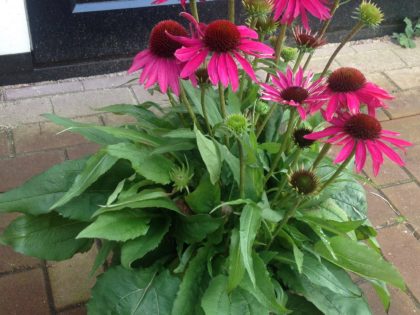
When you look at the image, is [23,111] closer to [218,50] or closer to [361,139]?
[218,50]

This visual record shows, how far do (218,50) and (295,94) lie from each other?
185 millimetres

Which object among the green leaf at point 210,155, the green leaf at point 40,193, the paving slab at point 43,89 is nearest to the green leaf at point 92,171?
the green leaf at point 40,193

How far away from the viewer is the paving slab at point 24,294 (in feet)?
5.09

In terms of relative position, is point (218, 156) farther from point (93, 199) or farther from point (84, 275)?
point (84, 275)

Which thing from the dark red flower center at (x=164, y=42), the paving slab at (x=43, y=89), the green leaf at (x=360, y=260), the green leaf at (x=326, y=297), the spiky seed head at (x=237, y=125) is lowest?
the paving slab at (x=43, y=89)

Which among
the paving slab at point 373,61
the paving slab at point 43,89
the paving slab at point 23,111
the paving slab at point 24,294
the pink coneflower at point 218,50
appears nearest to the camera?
the pink coneflower at point 218,50

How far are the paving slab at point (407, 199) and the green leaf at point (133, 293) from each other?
115 cm

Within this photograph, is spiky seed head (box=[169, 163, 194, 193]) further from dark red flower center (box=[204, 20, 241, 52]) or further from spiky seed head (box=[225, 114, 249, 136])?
dark red flower center (box=[204, 20, 241, 52])

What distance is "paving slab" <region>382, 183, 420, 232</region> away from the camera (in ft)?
6.49

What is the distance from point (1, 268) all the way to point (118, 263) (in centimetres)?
58

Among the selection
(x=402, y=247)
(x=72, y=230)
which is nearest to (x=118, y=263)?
(x=72, y=230)

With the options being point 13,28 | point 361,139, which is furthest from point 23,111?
point 361,139

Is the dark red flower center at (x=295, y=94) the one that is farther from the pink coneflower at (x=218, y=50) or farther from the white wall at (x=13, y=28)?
the white wall at (x=13, y=28)

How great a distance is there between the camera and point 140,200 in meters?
1.10
